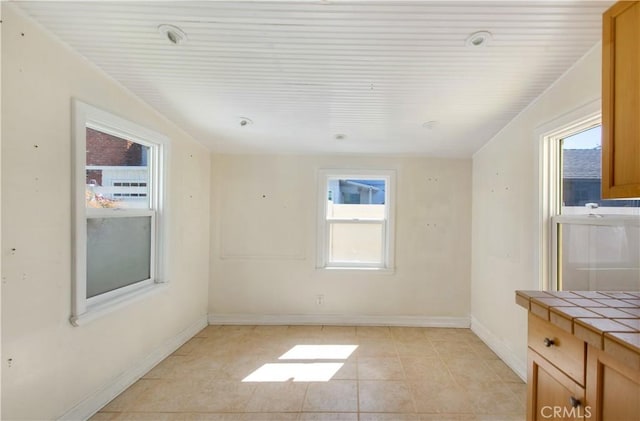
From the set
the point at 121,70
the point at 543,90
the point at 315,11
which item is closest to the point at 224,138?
the point at 121,70

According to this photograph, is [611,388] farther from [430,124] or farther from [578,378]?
[430,124]

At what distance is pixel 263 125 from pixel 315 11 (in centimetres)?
140

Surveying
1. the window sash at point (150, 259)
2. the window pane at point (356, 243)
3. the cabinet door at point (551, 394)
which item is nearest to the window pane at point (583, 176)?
the cabinet door at point (551, 394)

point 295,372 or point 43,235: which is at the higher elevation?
point 43,235

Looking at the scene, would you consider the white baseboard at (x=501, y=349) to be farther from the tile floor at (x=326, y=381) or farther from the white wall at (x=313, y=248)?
the white wall at (x=313, y=248)

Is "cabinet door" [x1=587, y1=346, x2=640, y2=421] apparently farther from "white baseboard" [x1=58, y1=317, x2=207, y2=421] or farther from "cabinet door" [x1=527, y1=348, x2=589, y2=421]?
"white baseboard" [x1=58, y1=317, x2=207, y2=421]

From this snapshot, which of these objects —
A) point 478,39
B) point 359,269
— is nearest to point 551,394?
point 478,39

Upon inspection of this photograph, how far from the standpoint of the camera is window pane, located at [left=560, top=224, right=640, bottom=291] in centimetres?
160

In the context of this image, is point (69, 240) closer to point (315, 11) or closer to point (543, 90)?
point (315, 11)

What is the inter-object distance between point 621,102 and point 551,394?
127 centimetres

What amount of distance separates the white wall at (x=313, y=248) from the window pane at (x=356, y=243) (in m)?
0.19

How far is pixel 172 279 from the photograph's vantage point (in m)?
2.71

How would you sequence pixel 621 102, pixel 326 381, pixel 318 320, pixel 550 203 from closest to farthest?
pixel 621 102, pixel 550 203, pixel 326 381, pixel 318 320

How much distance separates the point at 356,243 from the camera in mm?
3533
